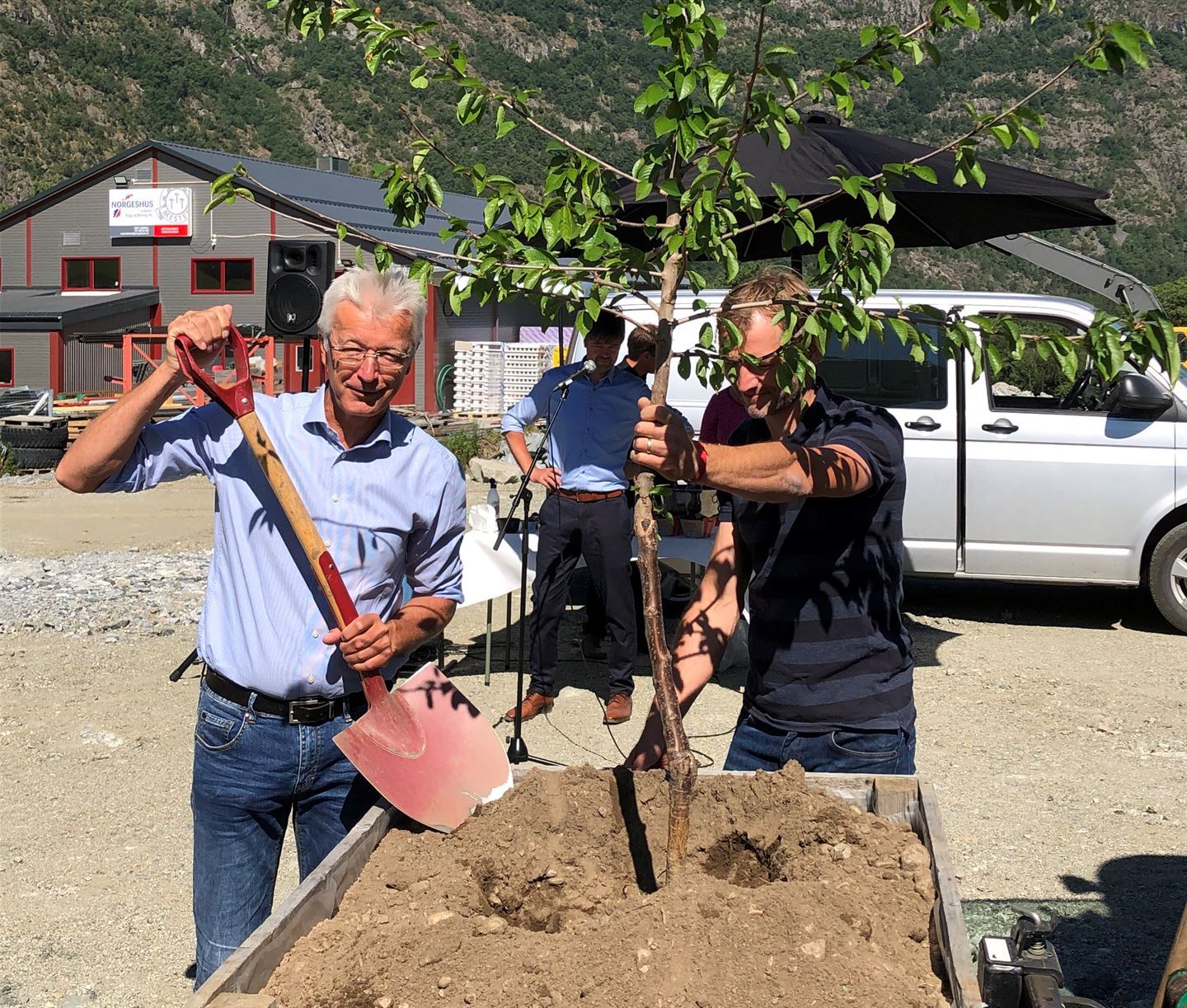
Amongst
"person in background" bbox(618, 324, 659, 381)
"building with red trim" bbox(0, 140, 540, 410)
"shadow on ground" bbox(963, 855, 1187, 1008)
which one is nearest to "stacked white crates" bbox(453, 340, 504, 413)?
"building with red trim" bbox(0, 140, 540, 410)

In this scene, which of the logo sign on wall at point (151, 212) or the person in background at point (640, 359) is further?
the logo sign on wall at point (151, 212)

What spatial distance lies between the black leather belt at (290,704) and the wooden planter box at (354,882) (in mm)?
263

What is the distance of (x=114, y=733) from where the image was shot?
6578 mm

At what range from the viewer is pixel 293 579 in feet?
8.72

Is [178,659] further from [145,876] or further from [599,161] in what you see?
[599,161]

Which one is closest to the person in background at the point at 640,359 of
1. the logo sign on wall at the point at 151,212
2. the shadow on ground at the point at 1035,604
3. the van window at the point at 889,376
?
the van window at the point at 889,376

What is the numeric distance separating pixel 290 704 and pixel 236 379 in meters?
0.67

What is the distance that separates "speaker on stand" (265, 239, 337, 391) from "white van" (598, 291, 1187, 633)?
1.96 meters

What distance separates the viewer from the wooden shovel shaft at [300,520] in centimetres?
247

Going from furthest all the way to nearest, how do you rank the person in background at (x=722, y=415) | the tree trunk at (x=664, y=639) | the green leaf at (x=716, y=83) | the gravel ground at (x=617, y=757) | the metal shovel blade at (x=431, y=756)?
1. the person in background at (x=722, y=415)
2. the gravel ground at (x=617, y=757)
3. the metal shovel blade at (x=431, y=756)
4. the tree trunk at (x=664, y=639)
5. the green leaf at (x=716, y=83)

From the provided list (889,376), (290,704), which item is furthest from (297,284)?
(290,704)

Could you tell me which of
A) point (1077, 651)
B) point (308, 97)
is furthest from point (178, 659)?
point (308, 97)

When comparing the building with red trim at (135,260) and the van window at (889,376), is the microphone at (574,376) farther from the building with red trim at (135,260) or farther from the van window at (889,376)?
the building with red trim at (135,260)

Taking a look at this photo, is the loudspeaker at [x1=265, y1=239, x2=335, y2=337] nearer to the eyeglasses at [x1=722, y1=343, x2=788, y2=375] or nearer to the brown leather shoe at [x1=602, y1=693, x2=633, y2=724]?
the brown leather shoe at [x1=602, y1=693, x2=633, y2=724]
